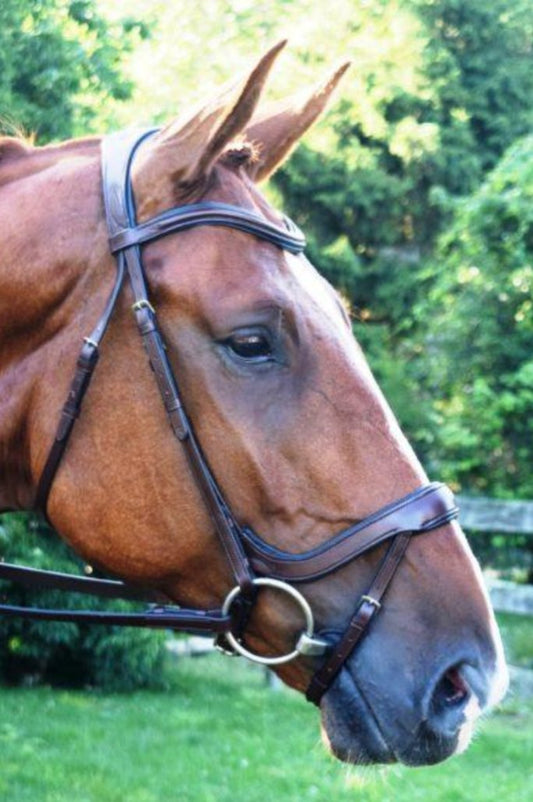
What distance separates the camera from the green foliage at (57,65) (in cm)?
543

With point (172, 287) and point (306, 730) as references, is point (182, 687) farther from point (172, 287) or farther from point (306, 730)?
point (172, 287)

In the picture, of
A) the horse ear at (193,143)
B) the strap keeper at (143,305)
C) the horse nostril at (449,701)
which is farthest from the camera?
the strap keeper at (143,305)

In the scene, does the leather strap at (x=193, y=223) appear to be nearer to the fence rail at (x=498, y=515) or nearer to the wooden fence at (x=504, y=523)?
the wooden fence at (x=504, y=523)

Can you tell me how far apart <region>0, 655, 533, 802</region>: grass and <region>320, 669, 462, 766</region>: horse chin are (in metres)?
2.80

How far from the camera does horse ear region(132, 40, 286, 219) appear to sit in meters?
2.31

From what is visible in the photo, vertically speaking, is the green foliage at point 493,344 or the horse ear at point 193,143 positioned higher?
the horse ear at point 193,143

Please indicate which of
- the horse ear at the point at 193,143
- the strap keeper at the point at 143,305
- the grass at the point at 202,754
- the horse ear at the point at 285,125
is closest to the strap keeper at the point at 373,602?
the strap keeper at the point at 143,305

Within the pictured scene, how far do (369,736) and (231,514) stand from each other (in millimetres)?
542

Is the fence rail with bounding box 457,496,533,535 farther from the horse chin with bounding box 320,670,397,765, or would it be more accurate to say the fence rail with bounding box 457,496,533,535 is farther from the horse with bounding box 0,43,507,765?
the horse chin with bounding box 320,670,397,765

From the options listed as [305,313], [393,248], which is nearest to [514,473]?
[393,248]

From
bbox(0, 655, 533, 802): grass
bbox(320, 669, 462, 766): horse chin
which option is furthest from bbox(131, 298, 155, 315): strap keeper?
bbox(0, 655, 533, 802): grass

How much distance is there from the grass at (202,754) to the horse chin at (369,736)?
2799 millimetres

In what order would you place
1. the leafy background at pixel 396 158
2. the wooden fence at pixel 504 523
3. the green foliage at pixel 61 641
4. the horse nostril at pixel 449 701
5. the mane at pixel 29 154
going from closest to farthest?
the horse nostril at pixel 449 701
the mane at pixel 29 154
the leafy background at pixel 396 158
the green foliage at pixel 61 641
the wooden fence at pixel 504 523

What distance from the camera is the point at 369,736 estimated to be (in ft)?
7.44
